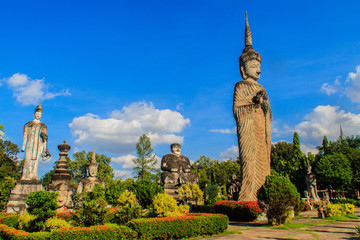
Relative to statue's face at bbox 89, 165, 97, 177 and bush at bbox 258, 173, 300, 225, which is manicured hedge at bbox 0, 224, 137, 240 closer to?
bush at bbox 258, 173, 300, 225

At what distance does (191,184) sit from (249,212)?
828cm

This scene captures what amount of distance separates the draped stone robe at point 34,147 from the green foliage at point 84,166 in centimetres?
2918

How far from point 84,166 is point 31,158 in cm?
3220

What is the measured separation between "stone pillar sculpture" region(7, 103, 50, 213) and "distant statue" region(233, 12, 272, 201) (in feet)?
37.5

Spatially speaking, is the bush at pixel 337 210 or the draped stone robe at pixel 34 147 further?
the draped stone robe at pixel 34 147

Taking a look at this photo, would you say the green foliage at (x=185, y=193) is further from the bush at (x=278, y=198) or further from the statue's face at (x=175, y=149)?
the bush at (x=278, y=198)

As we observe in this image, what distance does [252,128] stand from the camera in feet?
48.2

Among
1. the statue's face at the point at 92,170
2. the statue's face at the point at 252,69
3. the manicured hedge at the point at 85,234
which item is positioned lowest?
the manicured hedge at the point at 85,234

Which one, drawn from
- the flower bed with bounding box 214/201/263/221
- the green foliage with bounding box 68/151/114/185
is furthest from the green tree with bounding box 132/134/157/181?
the flower bed with bounding box 214/201/263/221

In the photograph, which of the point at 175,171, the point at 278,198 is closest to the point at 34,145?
the point at 175,171

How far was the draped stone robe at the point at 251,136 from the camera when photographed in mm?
14016

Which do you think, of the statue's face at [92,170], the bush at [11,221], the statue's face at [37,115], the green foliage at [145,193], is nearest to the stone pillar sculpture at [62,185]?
the statue's face at [92,170]

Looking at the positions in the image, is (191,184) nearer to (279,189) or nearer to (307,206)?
(307,206)

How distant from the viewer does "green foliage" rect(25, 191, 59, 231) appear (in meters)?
8.38
